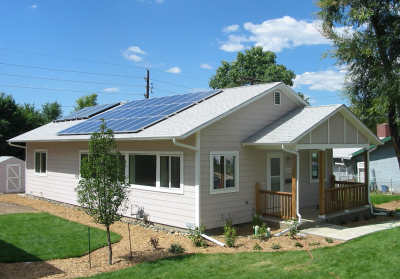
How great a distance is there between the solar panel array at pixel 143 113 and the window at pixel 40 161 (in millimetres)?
2916

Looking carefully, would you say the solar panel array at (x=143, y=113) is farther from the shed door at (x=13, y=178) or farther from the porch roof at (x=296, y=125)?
the shed door at (x=13, y=178)

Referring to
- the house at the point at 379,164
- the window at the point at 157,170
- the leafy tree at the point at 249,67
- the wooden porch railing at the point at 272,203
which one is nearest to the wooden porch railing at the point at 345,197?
the wooden porch railing at the point at 272,203

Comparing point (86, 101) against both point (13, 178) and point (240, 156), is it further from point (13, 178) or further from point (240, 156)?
point (240, 156)

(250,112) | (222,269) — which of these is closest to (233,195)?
(250,112)

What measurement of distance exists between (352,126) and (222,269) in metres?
8.12

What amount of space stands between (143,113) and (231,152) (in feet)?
13.8

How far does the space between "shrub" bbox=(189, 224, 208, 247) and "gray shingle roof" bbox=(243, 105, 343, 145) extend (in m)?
3.07

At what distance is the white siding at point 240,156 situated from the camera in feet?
35.1

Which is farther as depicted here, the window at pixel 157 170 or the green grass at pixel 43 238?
Answer: the window at pixel 157 170

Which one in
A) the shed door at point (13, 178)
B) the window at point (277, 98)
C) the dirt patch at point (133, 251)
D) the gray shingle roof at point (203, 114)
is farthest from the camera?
the shed door at point (13, 178)

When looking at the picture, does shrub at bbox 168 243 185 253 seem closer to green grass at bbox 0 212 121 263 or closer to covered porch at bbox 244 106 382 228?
green grass at bbox 0 212 121 263

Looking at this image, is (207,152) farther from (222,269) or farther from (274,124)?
(222,269)

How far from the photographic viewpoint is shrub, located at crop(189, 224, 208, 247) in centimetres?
955

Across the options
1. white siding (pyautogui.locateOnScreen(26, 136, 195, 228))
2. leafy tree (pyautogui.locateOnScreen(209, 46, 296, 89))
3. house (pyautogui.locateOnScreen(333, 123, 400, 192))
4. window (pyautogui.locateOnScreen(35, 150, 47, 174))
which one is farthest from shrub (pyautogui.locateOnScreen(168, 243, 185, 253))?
leafy tree (pyautogui.locateOnScreen(209, 46, 296, 89))
